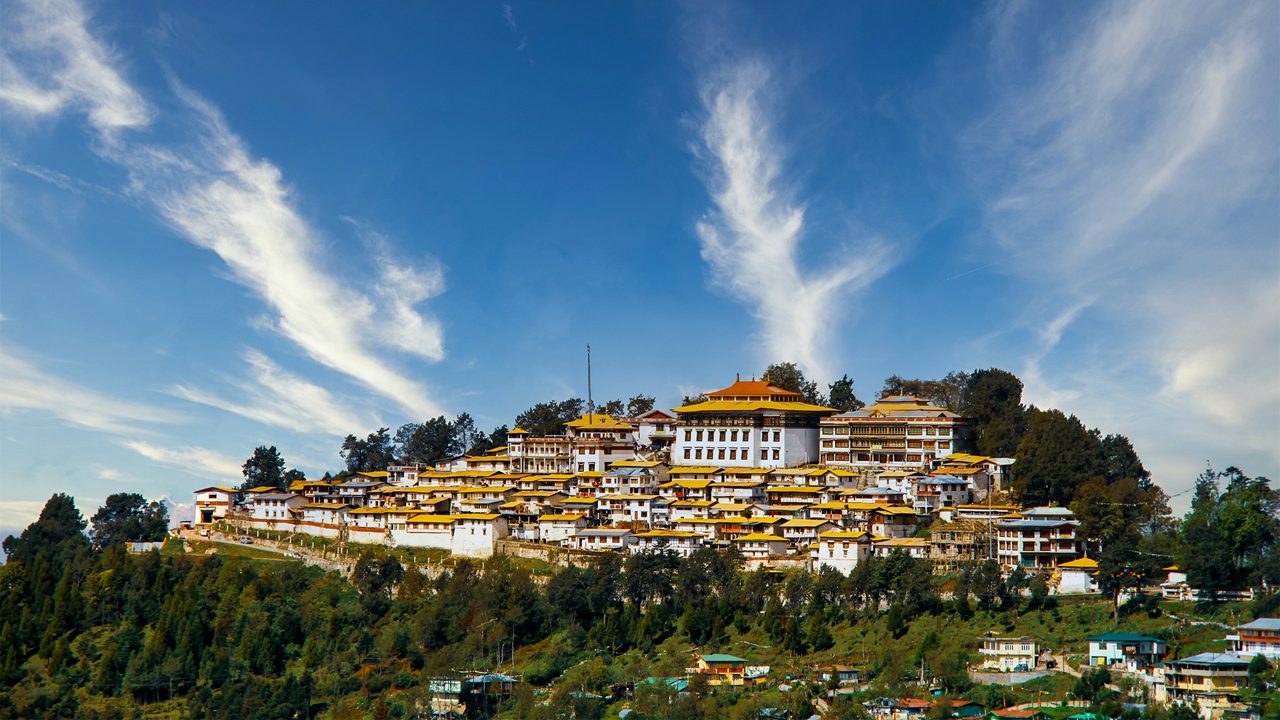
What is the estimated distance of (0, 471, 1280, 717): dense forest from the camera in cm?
4878

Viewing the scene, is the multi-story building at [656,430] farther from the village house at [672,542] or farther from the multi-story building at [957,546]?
the multi-story building at [957,546]

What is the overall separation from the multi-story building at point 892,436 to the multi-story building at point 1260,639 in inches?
937

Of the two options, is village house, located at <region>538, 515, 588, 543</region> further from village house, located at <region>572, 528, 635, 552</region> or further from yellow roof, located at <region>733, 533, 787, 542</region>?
yellow roof, located at <region>733, 533, 787, 542</region>

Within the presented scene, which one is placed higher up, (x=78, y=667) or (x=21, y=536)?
(x=21, y=536)

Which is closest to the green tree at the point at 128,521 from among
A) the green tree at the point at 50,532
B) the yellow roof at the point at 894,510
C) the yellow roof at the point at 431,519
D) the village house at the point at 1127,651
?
the green tree at the point at 50,532

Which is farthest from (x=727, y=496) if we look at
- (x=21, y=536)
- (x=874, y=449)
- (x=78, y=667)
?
(x=21, y=536)

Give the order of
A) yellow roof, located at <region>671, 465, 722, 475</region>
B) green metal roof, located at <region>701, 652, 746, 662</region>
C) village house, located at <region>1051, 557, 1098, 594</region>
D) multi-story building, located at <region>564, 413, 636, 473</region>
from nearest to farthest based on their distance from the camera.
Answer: green metal roof, located at <region>701, 652, 746, 662</region> < village house, located at <region>1051, 557, 1098, 594</region> < yellow roof, located at <region>671, 465, 722, 475</region> < multi-story building, located at <region>564, 413, 636, 473</region>

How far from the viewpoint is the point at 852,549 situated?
55.9 m

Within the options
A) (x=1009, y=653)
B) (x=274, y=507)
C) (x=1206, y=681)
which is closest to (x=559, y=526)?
(x=274, y=507)

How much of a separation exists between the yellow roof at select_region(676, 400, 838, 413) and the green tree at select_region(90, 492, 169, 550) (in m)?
34.4

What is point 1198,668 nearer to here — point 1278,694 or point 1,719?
point 1278,694

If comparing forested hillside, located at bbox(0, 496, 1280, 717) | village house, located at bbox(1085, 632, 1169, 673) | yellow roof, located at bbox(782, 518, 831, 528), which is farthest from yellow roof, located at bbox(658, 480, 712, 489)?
village house, located at bbox(1085, 632, 1169, 673)

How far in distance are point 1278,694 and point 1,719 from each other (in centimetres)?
5203

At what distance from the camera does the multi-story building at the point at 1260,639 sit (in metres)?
42.5
